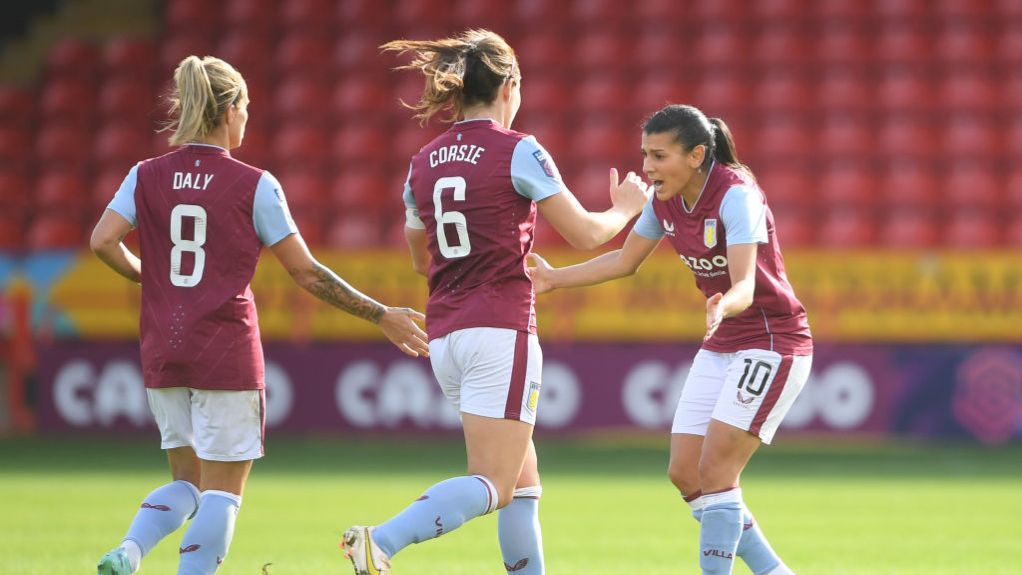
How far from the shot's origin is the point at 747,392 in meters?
5.20

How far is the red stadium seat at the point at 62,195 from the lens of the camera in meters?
16.0

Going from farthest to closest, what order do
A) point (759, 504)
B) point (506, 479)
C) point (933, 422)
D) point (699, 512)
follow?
point (933, 422)
point (759, 504)
point (699, 512)
point (506, 479)

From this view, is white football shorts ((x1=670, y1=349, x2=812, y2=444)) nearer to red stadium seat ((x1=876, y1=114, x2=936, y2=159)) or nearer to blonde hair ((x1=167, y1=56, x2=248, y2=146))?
blonde hair ((x1=167, y1=56, x2=248, y2=146))

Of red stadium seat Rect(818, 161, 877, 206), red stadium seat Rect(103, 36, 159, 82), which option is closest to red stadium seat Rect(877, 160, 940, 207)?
red stadium seat Rect(818, 161, 877, 206)

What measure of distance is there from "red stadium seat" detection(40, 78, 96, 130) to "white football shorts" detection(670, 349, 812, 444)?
44.1 ft

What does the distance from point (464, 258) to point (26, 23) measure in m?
16.1

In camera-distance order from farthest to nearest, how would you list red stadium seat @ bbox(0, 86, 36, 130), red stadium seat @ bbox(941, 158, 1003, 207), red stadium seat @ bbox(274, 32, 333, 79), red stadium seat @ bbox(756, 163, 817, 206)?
red stadium seat @ bbox(274, 32, 333, 79) < red stadium seat @ bbox(0, 86, 36, 130) < red stadium seat @ bbox(756, 163, 817, 206) < red stadium seat @ bbox(941, 158, 1003, 207)

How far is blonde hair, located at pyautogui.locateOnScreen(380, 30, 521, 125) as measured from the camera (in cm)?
464

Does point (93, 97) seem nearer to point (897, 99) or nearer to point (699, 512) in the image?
point (897, 99)

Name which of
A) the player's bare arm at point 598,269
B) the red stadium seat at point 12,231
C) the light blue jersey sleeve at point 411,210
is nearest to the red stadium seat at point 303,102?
the red stadium seat at point 12,231

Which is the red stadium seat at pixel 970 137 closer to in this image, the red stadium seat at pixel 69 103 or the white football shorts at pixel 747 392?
the red stadium seat at pixel 69 103

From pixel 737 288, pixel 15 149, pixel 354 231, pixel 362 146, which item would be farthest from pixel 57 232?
pixel 737 288

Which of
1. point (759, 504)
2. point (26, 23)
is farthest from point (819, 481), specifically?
point (26, 23)

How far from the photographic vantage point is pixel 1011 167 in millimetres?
15844
